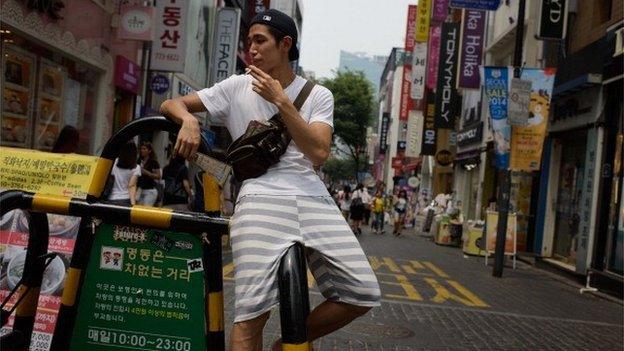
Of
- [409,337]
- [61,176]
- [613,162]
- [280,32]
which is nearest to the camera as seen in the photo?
[280,32]

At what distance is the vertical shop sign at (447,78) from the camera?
26.1 m

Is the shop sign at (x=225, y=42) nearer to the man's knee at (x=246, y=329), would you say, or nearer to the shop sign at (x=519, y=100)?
the shop sign at (x=519, y=100)

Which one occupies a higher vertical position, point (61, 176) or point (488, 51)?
point (488, 51)

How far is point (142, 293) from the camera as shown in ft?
7.77

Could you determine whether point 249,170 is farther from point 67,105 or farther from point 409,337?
point 67,105

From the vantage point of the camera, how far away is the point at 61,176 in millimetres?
3334

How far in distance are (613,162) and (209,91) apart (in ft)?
36.6

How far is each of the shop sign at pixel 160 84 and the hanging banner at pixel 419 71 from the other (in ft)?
82.1

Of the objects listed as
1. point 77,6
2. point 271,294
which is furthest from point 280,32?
point 77,6

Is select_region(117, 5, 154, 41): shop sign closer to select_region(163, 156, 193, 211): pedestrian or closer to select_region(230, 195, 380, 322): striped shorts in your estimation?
select_region(163, 156, 193, 211): pedestrian

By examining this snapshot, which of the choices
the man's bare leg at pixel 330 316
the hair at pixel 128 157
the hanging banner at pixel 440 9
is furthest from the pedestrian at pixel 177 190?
the hanging banner at pixel 440 9

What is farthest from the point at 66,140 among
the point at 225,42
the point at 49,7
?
the point at 225,42

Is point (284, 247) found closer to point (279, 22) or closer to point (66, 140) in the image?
point (279, 22)

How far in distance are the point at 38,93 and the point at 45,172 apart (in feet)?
28.5
